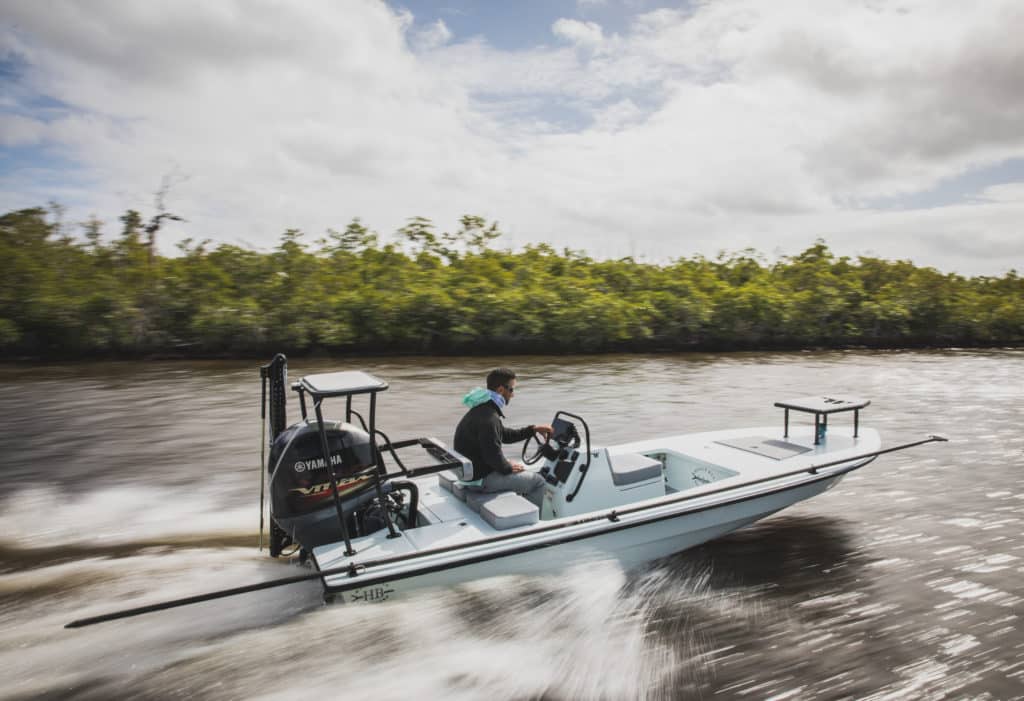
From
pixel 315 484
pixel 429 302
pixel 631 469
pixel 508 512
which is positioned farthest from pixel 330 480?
pixel 429 302

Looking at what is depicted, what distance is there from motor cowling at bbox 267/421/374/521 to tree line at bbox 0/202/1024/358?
54.3ft

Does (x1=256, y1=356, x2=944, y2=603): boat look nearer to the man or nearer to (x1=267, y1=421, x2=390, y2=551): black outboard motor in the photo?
(x1=267, y1=421, x2=390, y2=551): black outboard motor

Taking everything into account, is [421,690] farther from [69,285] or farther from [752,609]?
[69,285]

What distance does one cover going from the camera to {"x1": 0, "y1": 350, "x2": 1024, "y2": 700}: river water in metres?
4.07

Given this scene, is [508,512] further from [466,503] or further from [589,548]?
[589,548]

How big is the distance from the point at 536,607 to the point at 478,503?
0.89 metres

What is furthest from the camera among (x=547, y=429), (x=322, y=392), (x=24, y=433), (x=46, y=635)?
(x=24, y=433)

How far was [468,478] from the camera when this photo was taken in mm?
4746

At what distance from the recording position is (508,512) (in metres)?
4.51

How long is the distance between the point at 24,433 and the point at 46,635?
7865 mm

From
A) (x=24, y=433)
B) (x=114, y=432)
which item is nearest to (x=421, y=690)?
(x=114, y=432)

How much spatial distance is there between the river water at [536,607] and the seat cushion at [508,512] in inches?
18.6

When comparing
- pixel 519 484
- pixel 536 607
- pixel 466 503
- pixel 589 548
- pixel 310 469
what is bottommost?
pixel 536 607

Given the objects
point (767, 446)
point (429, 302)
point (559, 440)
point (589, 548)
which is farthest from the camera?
point (429, 302)
